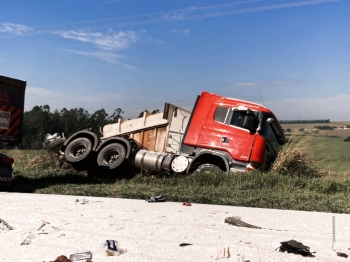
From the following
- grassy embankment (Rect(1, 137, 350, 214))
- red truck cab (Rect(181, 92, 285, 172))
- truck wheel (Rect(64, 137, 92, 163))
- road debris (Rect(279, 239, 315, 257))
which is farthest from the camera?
truck wheel (Rect(64, 137, 92, 163))

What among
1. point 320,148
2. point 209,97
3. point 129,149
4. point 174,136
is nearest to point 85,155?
point 129,149

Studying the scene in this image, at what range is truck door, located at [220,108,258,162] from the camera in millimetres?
11172

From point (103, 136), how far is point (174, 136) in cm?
297

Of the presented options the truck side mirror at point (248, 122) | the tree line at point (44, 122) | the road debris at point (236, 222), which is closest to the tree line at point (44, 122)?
the tree line at point (44, 122)

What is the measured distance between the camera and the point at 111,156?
1322cm

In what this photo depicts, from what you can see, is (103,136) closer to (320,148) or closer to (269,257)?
(320,148)

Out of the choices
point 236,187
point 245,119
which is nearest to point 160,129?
point 245,119

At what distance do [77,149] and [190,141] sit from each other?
4.06 metres

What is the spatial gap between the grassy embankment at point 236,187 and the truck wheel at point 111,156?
55cm

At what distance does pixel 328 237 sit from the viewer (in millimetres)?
5070

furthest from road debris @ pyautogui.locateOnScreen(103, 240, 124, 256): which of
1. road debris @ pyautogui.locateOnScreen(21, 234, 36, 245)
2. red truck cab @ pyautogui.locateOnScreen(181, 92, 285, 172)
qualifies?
red truck cab @ pyautogui.locateOnScreen(181, 92, 285, 172)

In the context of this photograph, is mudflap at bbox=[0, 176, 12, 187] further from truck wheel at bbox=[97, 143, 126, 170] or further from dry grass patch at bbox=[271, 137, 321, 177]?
dry grass patch at bbox=[271, 137, 321, 177]

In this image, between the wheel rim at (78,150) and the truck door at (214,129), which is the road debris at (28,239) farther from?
the wheel rim at (78,150)

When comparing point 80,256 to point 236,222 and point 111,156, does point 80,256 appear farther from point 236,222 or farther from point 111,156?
point 111,156
